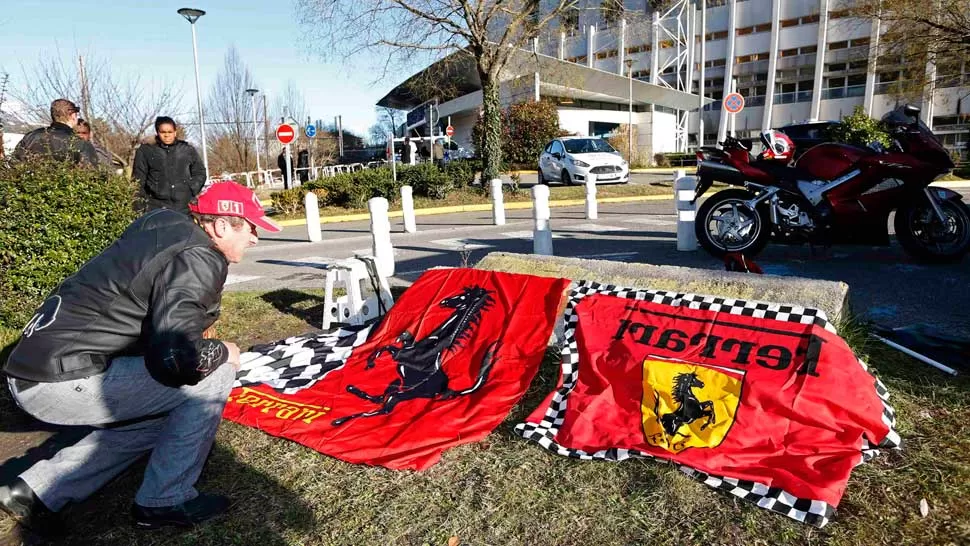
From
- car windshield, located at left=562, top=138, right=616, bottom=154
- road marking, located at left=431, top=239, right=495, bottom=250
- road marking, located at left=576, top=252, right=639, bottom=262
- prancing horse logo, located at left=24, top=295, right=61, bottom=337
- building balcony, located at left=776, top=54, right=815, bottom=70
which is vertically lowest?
road marking, located at left=431, top=239, right=495, bottom=250

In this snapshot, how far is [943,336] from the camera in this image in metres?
4.20

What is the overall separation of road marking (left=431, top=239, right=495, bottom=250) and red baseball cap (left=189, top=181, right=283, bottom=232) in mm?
7132

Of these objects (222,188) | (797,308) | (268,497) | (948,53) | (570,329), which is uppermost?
(948,53)

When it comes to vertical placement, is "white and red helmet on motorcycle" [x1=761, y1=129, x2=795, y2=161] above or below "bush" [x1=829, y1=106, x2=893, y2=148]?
below

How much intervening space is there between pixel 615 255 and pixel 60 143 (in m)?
6.04

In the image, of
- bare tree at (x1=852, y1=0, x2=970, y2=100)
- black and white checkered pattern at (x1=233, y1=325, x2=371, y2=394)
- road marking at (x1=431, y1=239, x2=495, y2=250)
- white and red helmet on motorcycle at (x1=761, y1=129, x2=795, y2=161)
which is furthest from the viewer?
bare tree at (x1=852, y1=0, x2=970, y2=100)

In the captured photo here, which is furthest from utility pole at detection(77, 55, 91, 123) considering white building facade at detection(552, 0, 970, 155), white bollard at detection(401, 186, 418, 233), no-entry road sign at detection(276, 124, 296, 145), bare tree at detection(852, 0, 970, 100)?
white building facade at detection(552, 0, 970, 155)

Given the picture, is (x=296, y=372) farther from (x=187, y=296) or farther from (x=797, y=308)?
(x=797, y=308)

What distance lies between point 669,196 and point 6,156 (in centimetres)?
1637

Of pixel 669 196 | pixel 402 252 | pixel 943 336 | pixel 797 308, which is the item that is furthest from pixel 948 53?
pixel 797 308

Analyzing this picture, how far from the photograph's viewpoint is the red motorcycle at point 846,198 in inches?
245

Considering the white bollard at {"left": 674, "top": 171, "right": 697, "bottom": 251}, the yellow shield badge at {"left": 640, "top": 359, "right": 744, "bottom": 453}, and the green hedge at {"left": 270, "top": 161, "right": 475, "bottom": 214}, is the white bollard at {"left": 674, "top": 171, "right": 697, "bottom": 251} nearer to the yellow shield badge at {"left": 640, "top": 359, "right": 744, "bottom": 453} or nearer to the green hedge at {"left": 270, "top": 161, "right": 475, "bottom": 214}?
the yellow shield badge at {"left": 640, "top": 359, "right": 744, "bottom": 453}

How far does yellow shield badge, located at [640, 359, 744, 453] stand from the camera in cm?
299

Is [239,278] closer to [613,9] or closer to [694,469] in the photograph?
[694,469]
